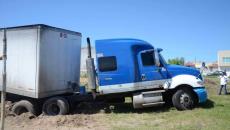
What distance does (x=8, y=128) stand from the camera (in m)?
12.2

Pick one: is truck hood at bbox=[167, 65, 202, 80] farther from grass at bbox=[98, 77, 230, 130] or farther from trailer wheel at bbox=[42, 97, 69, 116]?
trailer wheel at bbox=[42, 97, 69, 116]

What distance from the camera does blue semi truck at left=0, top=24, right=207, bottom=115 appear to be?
14172 millimetres

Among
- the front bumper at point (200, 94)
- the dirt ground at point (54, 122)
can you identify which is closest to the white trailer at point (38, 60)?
the dirt ground at point (54, 122)

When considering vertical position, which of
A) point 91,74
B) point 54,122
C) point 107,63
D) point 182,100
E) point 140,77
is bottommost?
point 54,122

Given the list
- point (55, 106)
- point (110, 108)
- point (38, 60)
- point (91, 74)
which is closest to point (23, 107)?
point (55, 106)

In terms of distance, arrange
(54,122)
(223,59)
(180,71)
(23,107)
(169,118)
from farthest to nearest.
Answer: (223,59)
(180,71)
(23,107)
(169,118)
(54,122)

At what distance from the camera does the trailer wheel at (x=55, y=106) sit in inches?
562

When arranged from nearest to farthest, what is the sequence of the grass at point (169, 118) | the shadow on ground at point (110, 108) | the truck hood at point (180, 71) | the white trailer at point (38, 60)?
the grass at point (169, 118)
the white trailer at point (38, 60)
the truck hood at point (180, 71)
the shadow on ground at point (110, 108)

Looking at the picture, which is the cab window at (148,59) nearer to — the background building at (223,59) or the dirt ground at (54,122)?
the dirt ground at (54,122)

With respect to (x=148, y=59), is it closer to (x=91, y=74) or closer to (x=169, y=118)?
(x=91, y=74)

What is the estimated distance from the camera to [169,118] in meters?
13.0

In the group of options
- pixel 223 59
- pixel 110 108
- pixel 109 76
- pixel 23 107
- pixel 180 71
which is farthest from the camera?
pixel 223 59

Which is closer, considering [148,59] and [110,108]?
[148,59]

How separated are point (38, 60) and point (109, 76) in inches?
113
